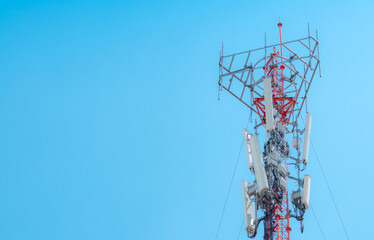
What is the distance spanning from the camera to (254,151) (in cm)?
4803

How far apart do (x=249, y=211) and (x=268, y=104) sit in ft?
19.3

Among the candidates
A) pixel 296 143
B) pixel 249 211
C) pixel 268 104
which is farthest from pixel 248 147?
pixel 249 211

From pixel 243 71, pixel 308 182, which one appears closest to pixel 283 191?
pixel 308 182

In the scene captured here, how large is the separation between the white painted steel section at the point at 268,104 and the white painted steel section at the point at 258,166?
101 centimetres

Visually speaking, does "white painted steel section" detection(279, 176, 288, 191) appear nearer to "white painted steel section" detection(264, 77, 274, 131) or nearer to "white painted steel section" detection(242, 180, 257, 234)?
"white painted steel section" detection(242, 180, 257, 234)

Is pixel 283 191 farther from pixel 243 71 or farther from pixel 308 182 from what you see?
pixel 243 71

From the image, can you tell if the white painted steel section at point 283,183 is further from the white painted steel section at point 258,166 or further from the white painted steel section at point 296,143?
the white painted steel section at point 296,143

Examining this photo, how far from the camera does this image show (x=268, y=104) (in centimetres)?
4875

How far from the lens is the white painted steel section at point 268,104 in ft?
159

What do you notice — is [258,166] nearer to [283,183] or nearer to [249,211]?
[283,183]

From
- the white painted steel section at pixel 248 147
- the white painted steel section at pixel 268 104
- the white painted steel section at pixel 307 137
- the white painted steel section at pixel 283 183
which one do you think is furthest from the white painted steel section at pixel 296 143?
the white painted steel section at pixel 283 183

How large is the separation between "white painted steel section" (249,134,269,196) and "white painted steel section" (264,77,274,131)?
39.7 inches

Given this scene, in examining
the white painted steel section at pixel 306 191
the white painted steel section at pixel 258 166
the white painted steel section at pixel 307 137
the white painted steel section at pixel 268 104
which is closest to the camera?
the white painted steel section at pixel 258 166

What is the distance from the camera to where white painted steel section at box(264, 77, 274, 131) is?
48.4 m
